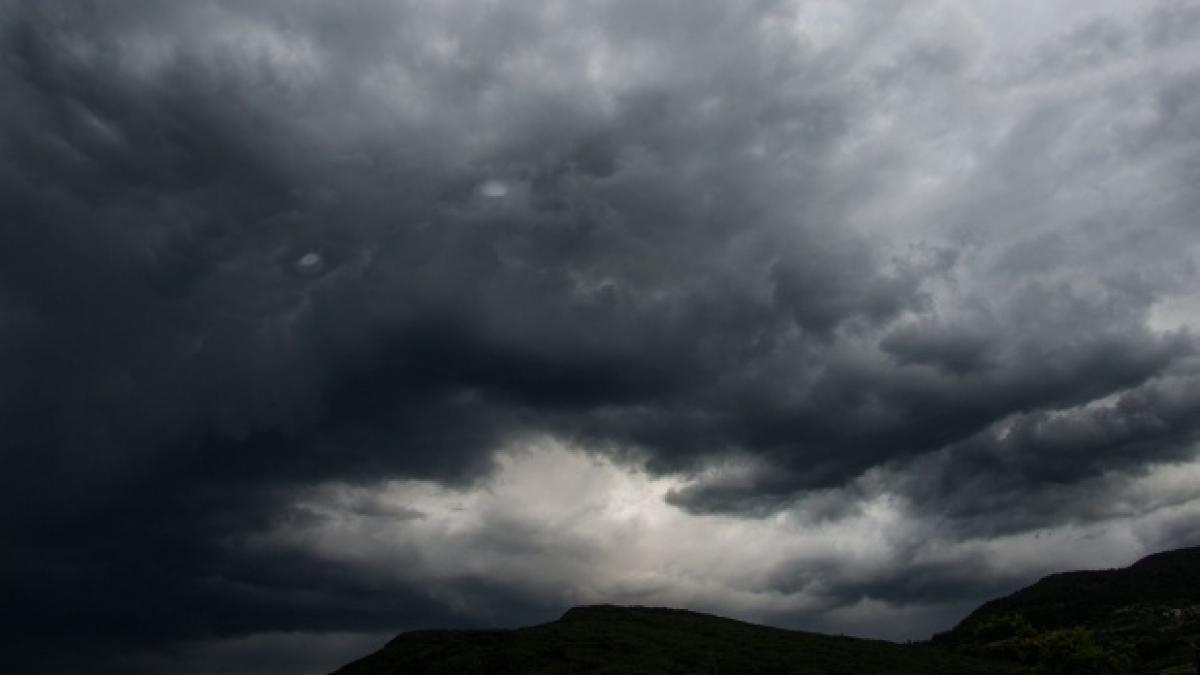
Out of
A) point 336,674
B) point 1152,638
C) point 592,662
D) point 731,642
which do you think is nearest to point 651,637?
point 731,642

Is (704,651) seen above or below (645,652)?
below

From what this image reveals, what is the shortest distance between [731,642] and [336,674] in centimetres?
4261

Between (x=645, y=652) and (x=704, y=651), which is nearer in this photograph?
(x=645, y=652)

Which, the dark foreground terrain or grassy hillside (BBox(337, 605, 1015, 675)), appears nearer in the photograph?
the dark foreground terrain

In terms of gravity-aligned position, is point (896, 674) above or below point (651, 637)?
below

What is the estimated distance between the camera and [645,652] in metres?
93.9

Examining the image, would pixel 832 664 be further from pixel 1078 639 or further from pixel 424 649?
pixel 424 649

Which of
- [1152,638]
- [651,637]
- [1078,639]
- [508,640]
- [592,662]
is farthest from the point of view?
[1152,638]

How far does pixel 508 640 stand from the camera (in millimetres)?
94062

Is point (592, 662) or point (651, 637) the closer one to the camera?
point (592, 662)

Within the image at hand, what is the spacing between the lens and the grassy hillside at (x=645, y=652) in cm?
8662

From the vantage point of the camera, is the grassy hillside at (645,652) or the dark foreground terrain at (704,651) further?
→ the grassy hillside at (645,652)

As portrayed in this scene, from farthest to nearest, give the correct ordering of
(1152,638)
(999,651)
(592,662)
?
(1152,638) < (999,651) < (592,662)

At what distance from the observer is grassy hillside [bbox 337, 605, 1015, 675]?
86625mm
